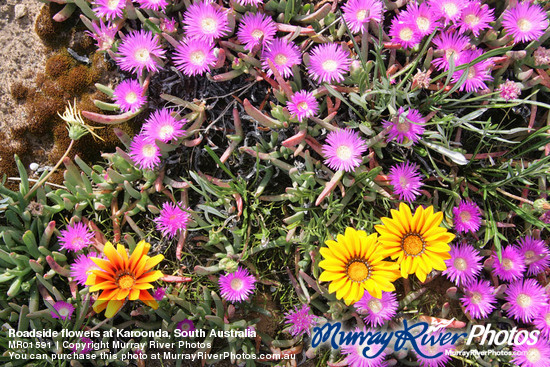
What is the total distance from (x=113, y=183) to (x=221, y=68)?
0.76 meters

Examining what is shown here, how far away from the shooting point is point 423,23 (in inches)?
80.9

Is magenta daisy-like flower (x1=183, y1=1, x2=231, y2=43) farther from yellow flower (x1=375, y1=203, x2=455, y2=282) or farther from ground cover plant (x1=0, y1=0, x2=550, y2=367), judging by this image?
yellow flower (x1=375, y1=203, x2=455, y2=282)

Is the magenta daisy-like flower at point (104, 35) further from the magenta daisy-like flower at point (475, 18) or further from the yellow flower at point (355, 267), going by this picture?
the magenta daisy-like flower at point (475, 18)

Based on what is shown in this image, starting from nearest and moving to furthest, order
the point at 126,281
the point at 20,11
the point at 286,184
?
the point at 126,281, the point at 286,184, the point at 20,11

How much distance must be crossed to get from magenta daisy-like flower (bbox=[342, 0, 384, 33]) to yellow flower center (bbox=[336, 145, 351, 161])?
534mm

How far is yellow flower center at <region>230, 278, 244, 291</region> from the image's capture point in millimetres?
2006

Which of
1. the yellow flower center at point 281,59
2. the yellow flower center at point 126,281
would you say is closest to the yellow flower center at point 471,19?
the yellow flower center at point 281,59

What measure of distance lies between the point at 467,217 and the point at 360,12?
1.06 meters

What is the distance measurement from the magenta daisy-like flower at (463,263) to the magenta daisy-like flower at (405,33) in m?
0.97

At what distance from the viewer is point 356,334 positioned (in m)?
2.07

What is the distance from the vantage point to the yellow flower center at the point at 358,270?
1834 millimetres

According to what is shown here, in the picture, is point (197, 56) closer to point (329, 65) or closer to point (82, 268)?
point (329, 65)

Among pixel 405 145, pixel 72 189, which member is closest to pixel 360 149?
pixel 405 145

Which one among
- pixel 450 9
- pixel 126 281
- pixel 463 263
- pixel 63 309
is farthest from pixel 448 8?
pixel 63 309
